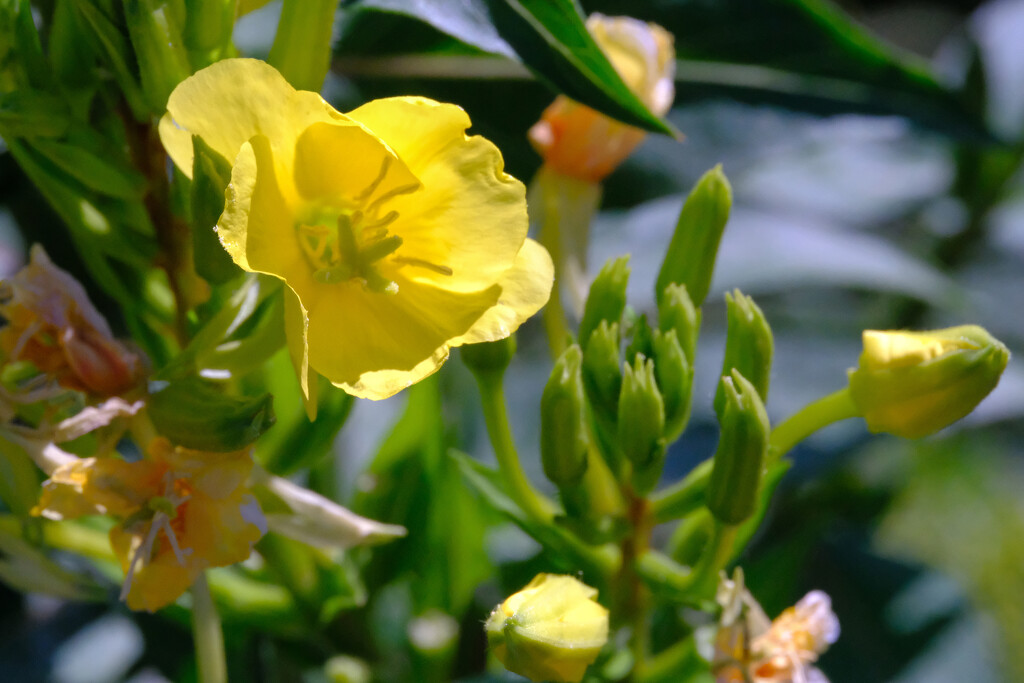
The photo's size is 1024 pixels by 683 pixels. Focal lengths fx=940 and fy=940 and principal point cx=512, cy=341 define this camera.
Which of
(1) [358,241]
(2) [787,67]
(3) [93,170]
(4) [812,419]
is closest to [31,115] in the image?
(3) [93,170]

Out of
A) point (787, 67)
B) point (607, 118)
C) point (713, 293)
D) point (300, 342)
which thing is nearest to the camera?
point (300, 342)

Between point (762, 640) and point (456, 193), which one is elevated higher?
point (456, 193)

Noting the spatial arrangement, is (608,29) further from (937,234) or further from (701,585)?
(937,234)

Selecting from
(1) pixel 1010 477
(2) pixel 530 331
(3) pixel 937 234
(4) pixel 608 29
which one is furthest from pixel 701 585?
(1) pixel 1010 477

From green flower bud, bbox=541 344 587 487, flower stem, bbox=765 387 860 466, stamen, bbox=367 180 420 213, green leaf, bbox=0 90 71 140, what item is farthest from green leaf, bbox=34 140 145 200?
flower stem, bbox=765 387 860 466

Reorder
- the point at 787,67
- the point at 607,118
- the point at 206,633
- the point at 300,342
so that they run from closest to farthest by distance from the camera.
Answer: the point at 300,342
the point at 206,633
the point at 607,118
the point at 787,67

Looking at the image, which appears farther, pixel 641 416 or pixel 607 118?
pixel 607 118

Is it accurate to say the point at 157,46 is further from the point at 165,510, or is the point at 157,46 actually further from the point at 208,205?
the point at 165,510
